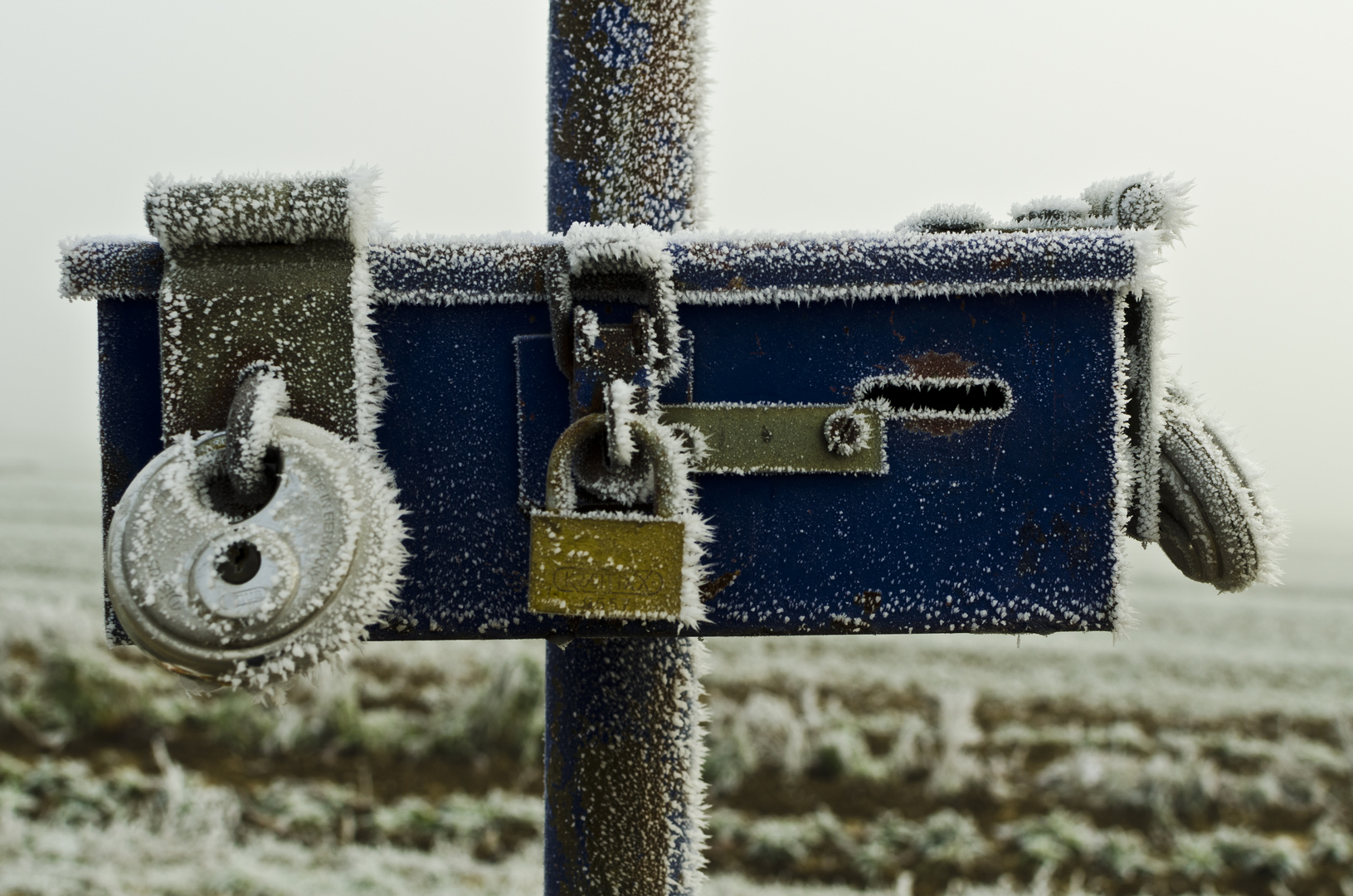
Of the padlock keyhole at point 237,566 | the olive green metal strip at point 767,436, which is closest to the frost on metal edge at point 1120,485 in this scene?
the olive green metal strip at point 767,436

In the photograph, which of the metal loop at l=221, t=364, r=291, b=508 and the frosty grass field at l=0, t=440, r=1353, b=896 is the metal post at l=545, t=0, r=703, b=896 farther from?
the frosty grass field at l=0, t=440, r=1353, b=896

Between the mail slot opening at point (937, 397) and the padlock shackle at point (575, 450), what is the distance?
219mm

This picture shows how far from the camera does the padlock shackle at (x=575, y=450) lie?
0.87m

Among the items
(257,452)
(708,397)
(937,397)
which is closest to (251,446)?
(257,452)

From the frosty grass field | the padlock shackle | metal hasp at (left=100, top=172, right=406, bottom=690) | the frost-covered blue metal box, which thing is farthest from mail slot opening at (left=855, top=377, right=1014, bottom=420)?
the frosty grass field

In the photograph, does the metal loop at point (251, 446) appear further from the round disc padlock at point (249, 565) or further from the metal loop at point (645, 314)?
the metal loop at point (645, 314)

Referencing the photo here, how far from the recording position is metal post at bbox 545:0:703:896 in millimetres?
1136

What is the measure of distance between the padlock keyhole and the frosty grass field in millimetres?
2290

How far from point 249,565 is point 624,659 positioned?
1.67 feet

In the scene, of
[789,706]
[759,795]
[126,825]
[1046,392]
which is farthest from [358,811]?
[1046,392]

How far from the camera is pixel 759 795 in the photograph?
3693 millimetres

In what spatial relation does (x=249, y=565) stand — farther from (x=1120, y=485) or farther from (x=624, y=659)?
(x=1120, y=485)

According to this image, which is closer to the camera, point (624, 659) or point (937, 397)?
point (937, 397)

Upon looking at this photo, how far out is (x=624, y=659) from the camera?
3.89 ft
